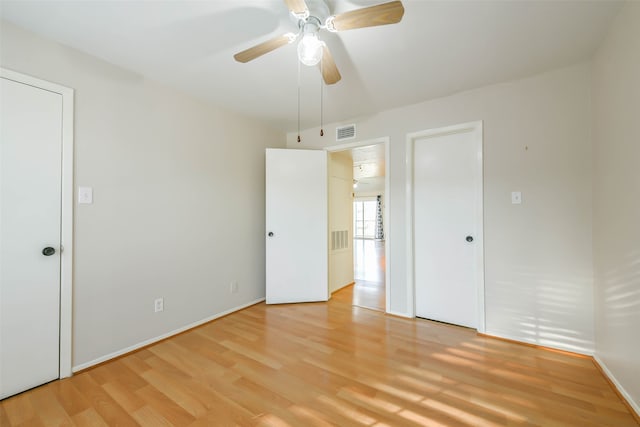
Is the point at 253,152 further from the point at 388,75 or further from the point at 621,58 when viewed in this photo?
the point at 621,58

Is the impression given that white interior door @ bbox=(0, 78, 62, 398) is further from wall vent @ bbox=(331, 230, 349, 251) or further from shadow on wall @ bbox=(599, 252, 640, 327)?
shadow on wall @ bbox=(599, 252, 640, 327)

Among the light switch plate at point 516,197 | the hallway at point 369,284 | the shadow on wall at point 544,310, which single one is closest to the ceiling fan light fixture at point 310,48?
the light switch plate at point 516,197

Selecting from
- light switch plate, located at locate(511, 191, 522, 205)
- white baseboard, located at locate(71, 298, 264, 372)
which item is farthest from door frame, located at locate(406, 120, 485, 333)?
white baseboard, located at locate(71, 298, 264, 372)

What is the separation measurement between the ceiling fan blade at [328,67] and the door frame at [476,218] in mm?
1398

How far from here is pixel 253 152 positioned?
3348 mm

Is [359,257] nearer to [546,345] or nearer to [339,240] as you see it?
[339,240]

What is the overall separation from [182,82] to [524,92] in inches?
123

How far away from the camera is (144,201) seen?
2.27m

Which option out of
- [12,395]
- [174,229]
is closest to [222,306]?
[174,229]

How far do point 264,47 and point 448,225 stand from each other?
238cm

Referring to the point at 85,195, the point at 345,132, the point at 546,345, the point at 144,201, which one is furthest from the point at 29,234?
the point at 546,345

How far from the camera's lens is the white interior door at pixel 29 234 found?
1.60 metres

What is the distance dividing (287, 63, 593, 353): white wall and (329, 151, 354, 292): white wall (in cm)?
168

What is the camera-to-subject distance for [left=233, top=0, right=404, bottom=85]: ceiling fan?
1.24 meters
